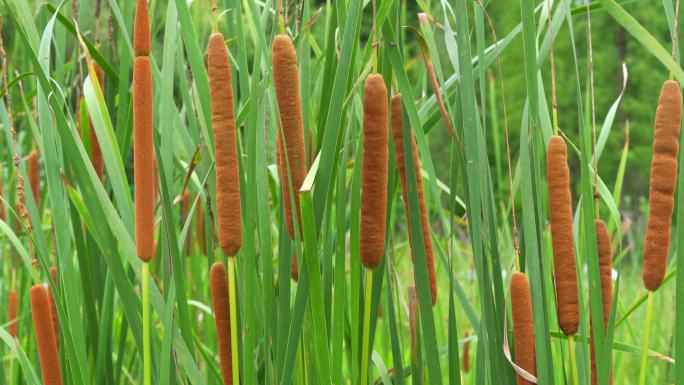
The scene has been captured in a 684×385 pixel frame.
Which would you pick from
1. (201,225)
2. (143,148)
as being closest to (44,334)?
(143,148)

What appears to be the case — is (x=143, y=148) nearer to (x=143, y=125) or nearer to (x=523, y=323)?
(x=143, y=125)

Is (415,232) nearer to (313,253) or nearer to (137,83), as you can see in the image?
(313,253)

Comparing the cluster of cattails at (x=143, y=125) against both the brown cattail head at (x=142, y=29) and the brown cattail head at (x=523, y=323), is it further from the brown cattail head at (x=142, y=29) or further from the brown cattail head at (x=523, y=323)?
the brown cattail head at (x=523, y=323)

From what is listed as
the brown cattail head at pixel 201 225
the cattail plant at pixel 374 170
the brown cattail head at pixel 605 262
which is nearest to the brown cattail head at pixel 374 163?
the cattail plant at pixel 374 170

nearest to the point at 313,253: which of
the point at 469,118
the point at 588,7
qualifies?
the point at 469,118

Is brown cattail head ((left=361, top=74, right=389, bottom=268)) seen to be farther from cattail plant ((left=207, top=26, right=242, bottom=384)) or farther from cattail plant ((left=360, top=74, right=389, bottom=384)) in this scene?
cattail plant ((left=207, top=26, right=242, bottom=384))

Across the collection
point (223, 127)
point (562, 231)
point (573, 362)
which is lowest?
point (573, 362)
